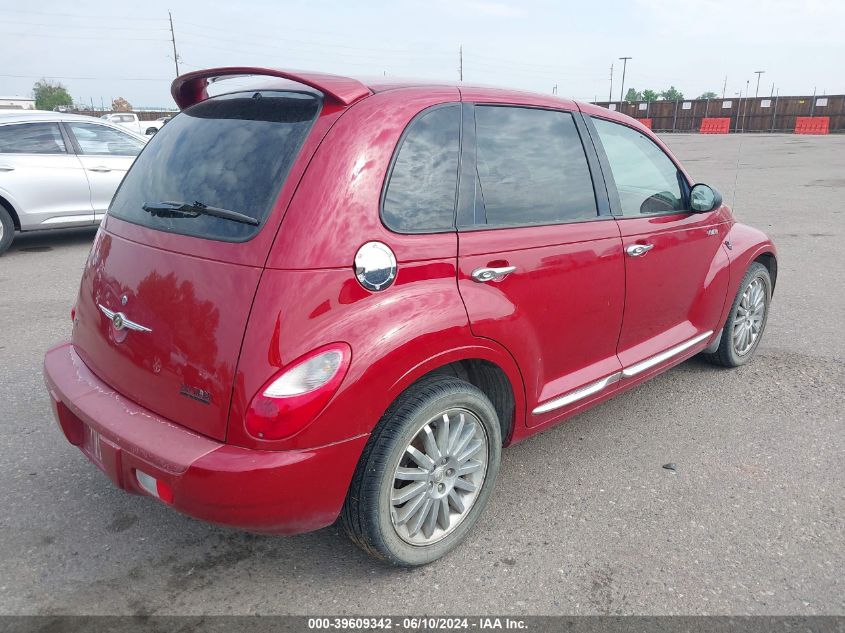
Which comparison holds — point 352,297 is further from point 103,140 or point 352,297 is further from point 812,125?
point 812,125

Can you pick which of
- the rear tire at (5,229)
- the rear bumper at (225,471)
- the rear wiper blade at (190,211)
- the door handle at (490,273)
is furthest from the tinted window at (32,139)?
the door handle at (490,273)

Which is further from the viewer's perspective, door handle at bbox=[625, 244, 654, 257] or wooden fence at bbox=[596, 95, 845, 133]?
wooden fence at bbox=[596, 95, 845, 133]

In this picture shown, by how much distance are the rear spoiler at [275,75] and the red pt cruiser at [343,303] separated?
0.01 m

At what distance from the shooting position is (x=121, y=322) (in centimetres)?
242

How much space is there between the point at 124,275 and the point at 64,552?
1129 millimetres

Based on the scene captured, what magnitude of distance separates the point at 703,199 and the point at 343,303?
244 cm

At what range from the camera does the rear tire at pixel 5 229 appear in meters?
7.88

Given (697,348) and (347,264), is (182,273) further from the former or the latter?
(697,348)

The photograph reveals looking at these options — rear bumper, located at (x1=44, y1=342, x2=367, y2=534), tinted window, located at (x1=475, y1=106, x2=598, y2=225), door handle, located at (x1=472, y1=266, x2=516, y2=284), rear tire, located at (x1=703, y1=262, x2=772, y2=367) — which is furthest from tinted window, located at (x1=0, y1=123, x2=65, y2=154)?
rear tire, located at (x1=703, y1=262, x2=772, y2=367)

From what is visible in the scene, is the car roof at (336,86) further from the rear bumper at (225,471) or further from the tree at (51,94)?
the tree at (51,94)

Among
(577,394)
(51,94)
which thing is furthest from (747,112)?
(51,94)

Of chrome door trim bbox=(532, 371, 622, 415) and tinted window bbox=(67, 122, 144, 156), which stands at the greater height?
tinted window bbox=(67, 122, 144, 156)

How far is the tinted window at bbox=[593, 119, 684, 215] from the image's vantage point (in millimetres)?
3297

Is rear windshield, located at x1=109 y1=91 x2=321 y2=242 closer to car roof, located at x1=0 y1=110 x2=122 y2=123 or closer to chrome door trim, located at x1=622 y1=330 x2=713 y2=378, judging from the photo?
chrome door trim, located at x1=622 y1=330 x2=713 y2=378
